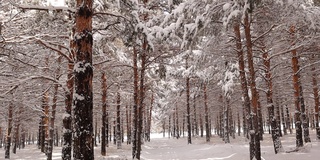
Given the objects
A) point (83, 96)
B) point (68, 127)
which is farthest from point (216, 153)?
point (83, 96)

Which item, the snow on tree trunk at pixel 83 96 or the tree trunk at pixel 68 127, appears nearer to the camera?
the snow on tree trunk at pixel 83 96

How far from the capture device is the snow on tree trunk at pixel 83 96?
6191 mm

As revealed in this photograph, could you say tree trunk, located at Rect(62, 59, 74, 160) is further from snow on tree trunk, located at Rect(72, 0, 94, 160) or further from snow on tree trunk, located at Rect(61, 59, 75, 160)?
snow on tree trunk, located at Rect(72, 0, 94, 160)

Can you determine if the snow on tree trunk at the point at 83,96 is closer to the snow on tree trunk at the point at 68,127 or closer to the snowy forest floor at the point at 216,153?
the snow on tree trunk at the point at 68,127

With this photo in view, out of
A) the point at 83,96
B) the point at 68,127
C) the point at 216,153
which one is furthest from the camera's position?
the point at 216,153

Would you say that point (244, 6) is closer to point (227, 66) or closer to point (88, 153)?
point (88, 153)

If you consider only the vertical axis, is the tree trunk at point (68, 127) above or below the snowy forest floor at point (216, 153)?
above

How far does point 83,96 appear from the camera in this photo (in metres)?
6.30

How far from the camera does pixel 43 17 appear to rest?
380 inches

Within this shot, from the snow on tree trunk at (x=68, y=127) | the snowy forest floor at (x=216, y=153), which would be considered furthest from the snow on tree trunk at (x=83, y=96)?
the snowy forest floor at (x=216, y=153)

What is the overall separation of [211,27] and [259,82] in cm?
1269

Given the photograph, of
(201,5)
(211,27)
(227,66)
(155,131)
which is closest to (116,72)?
(227,66)

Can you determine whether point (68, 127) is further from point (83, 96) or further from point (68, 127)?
point (83, 96)

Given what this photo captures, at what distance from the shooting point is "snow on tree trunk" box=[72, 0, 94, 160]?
619 centimetres
